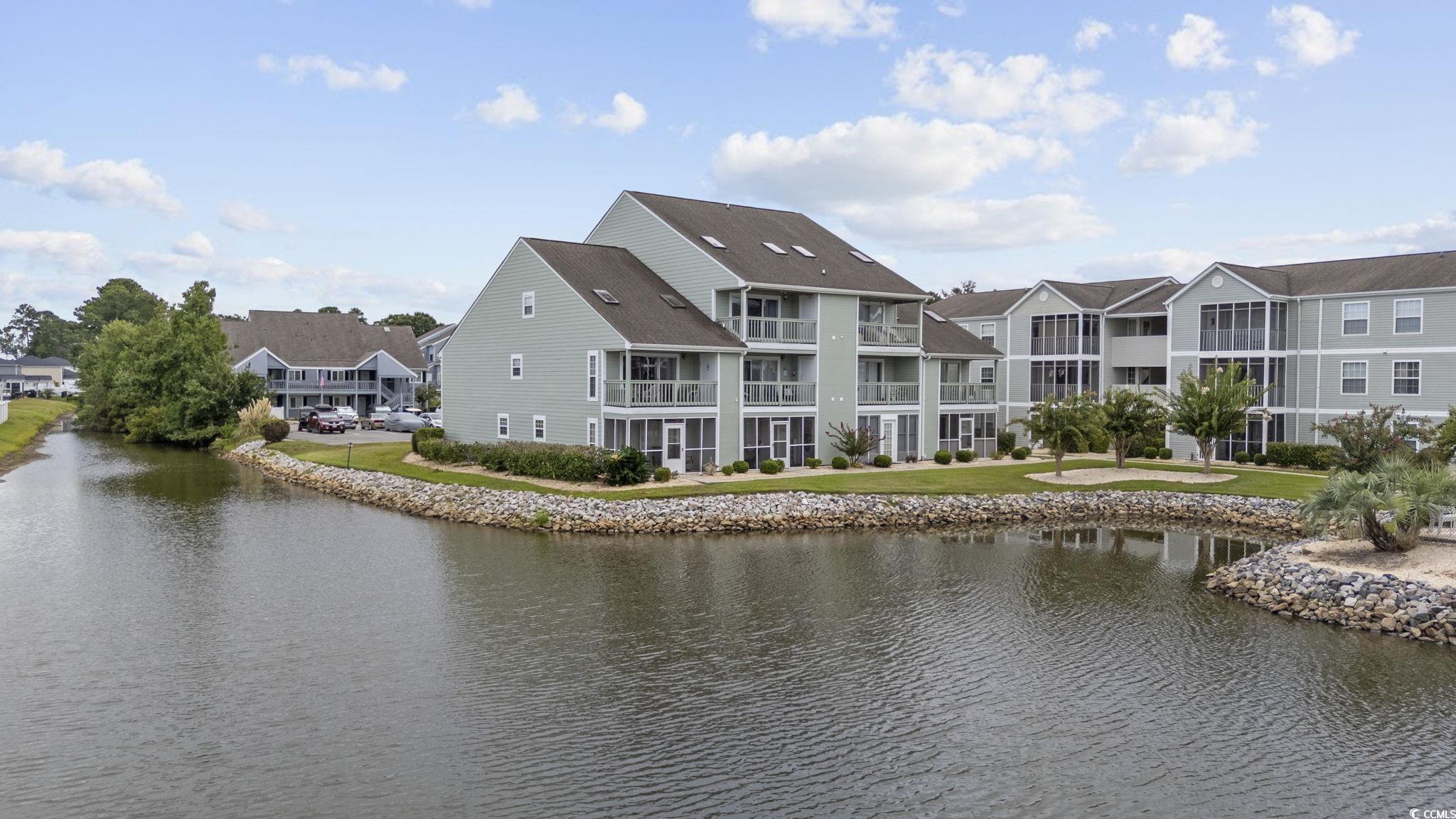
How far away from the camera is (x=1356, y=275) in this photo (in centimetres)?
4619

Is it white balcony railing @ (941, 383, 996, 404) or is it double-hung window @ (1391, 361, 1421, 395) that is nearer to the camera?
double-hung window @ (1391, 361, 1421, 395)

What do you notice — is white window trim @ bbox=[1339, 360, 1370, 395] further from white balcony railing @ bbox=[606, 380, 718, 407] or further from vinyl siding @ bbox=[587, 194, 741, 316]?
white balcony railing @ bbox=[606, 380, 718, 407]

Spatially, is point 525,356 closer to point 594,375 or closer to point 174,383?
point 594,375

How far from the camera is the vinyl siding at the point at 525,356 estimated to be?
38469mm

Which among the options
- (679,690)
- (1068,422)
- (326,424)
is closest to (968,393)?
(1068,422)

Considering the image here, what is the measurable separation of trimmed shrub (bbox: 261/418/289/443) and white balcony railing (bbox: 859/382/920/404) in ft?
109

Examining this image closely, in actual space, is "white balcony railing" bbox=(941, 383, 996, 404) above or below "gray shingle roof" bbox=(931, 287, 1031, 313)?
below

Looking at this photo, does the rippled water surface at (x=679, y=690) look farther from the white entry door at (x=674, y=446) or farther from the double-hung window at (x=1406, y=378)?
the double-hung window at (x=1406, y=378)

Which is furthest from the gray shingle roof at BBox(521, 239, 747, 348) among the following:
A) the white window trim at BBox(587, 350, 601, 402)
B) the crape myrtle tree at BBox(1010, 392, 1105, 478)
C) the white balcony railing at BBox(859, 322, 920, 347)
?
the crape myrtle tree at BBox(1010, 392, 1105, 478)

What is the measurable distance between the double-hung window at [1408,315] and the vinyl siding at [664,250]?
28.4 m

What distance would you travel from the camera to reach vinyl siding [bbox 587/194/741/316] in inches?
1614

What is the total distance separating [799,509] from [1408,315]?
2929cm

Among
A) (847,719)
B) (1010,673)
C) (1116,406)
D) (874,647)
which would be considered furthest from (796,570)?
(1116,406)

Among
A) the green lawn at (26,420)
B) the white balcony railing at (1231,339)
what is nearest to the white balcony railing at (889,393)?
the white balcony railing at (1231,339)
